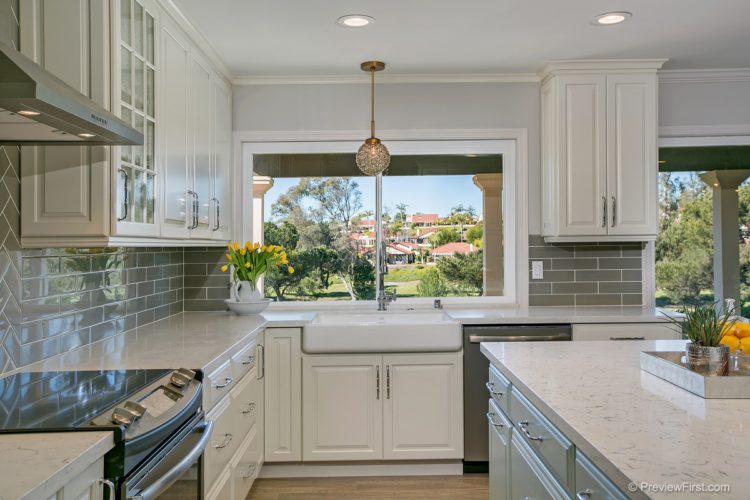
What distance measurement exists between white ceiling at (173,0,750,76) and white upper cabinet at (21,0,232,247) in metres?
0.46

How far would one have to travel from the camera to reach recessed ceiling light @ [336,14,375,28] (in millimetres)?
2805

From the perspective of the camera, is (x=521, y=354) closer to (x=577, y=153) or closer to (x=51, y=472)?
(x=51, y=472)

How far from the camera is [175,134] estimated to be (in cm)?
257

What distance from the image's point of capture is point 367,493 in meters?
3.14

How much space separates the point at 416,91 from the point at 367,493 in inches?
98.5

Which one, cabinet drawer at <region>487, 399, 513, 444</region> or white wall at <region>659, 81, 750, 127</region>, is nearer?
cabinet drawer at <region>487, 399, 513, 444</region>

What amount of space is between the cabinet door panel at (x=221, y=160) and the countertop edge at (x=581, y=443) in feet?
6.81

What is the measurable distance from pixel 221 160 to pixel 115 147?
4.98 ft

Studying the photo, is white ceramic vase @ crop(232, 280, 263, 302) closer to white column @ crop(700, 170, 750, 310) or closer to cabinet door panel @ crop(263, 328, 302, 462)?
cabinet door panel @ crop(263, 328, 302, 462)

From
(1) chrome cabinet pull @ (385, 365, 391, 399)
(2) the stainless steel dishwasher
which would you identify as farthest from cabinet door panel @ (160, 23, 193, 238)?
(2) the stainless steel dishwasher

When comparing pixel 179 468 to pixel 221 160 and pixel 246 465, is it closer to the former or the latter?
pixel 246 465

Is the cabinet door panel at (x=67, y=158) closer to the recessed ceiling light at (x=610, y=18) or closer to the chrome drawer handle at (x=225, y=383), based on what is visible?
the chrome drawer handle at (x=225, y=383)

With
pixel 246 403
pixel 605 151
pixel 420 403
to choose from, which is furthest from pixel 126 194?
pixel 605 151

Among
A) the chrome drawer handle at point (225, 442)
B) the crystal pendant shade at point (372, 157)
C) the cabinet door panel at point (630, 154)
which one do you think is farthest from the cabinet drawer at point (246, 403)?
the cabinet door panel at point (630, 154)
